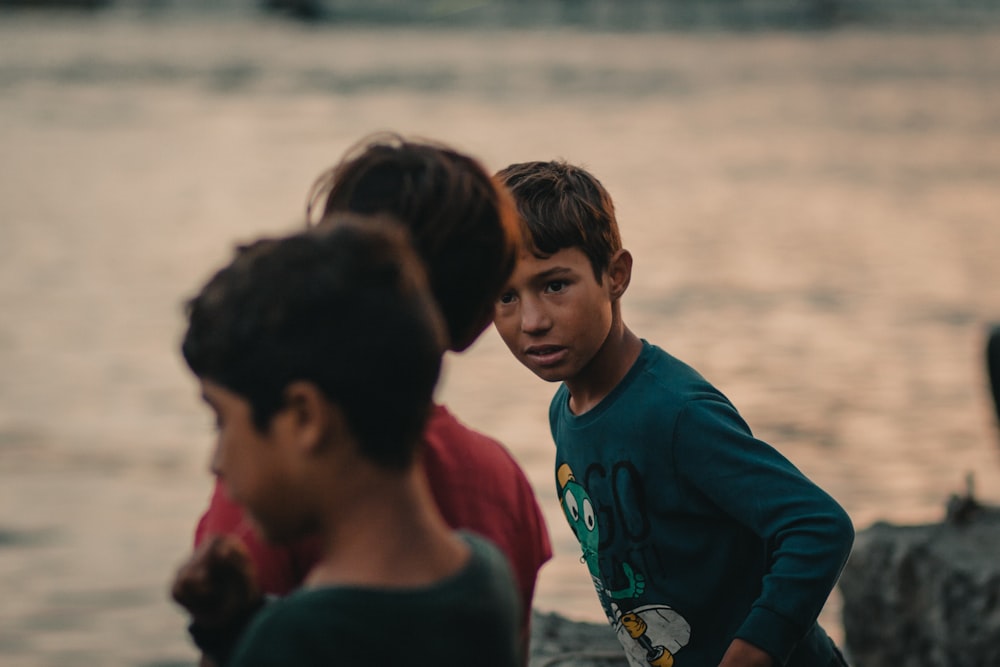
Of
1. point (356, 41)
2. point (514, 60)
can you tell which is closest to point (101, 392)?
point (514, 60)

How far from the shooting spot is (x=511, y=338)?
284 cm

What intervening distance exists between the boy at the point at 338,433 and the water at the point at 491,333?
5362mm

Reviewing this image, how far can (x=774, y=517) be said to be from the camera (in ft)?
8.58

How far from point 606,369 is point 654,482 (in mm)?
247

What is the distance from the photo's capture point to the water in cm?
849

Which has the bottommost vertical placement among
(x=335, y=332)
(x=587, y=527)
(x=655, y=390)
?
(x=587, y=527)

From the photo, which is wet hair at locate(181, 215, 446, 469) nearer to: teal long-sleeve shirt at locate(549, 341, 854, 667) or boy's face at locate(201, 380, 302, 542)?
boy's face at locate(201, 380, 302, 542)

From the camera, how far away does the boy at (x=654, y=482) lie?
2.60m

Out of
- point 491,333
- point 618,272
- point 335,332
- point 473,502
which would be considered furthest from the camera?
point 491,333

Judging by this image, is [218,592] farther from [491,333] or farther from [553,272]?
[491,333]

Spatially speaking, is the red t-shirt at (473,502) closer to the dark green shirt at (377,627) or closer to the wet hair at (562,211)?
the dark green shirt at (377,627)

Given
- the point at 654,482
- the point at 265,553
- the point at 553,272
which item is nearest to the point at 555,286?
the point at 553,272

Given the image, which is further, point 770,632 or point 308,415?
point 770,632

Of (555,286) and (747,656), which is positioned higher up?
(555,286)
